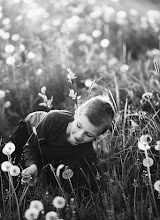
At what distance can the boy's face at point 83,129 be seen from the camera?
2.39 meters

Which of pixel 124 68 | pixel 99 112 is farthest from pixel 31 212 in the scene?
pixel 124 68

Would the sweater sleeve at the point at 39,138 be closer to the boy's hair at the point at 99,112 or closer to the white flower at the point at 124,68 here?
the boy's hair at the point at 99,112

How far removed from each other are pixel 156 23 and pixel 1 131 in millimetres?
3866

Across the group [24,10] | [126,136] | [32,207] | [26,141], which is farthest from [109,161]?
[24,10]

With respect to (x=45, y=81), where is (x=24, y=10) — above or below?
above

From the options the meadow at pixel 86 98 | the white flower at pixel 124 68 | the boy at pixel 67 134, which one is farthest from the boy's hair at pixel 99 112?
the white flower at pixel 124 68

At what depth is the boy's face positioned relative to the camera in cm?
239

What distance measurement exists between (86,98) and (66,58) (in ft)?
2.87

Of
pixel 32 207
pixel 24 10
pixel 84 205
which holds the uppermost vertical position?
pixel 24 10

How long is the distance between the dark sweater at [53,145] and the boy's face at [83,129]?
0.21 m

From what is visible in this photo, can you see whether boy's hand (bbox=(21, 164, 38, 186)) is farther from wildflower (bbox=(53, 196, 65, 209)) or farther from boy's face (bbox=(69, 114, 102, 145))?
wildflower (bbox=(53, 196, 65, 209))

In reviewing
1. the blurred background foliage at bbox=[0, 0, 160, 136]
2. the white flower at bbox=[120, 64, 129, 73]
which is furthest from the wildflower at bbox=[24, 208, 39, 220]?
the white flower at bbox=[120, 64, 129, 73]

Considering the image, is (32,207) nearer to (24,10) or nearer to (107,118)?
(107,118)

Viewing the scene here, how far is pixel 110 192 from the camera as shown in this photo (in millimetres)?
2354
